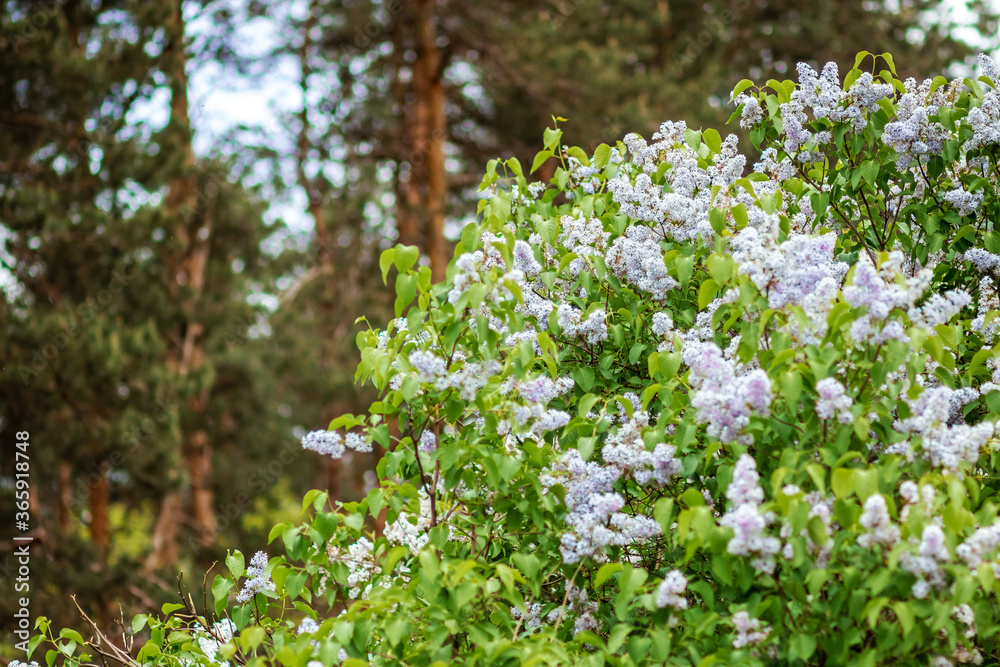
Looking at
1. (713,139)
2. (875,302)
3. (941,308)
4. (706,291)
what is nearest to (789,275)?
(706,291)

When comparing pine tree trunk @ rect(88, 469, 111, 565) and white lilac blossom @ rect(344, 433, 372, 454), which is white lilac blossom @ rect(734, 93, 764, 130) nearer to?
white lilac blossom @ rect(344, 433, 372, 454)

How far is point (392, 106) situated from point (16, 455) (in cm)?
907

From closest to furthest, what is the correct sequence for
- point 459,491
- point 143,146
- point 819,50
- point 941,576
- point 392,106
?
point 941,576 < point 459,491 < point 143,146 < point 819,50 < point 392,106

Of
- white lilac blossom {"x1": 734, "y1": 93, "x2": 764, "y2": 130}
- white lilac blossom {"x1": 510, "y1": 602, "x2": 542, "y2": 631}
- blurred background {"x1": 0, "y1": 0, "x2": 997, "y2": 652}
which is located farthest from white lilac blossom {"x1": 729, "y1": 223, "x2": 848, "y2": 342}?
blurred background {"x1": 0, "y1": 0, "x2": 997, "y2": 652}

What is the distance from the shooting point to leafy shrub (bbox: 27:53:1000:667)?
7.04 ft

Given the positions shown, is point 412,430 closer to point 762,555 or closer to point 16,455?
point 762,555

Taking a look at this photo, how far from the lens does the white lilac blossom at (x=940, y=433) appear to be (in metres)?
2.26

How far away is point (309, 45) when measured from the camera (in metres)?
13.4

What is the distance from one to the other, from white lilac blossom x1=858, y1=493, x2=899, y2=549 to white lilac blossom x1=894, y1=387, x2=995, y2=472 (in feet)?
1.02

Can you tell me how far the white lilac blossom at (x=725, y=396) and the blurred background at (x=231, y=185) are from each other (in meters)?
4.70

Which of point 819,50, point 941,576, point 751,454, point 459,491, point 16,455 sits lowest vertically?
point 16,455

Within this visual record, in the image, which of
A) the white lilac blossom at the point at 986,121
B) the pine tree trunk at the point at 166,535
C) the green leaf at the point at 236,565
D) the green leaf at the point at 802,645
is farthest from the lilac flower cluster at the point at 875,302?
the pine tree trunk at the point at 166,535

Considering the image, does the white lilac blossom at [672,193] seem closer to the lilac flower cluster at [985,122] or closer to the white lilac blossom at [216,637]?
the lilac flower cluster at [985,122]

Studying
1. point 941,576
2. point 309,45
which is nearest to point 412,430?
point 941,576
